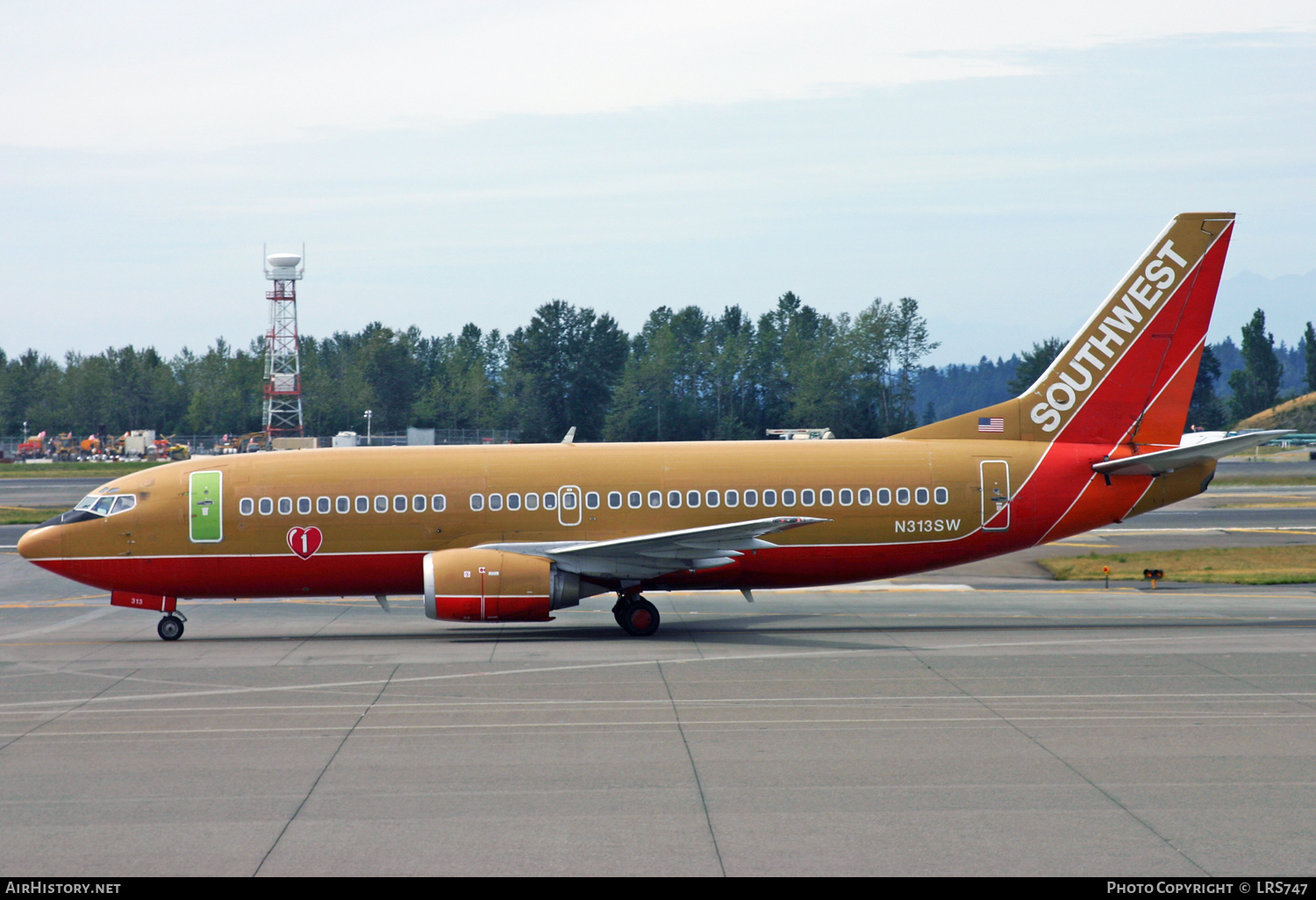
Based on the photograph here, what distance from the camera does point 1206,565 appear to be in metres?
35.8

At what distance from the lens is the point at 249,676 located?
2072 cm

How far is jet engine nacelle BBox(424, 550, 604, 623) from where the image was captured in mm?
23422

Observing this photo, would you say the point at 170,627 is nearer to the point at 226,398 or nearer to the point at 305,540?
the point at 305,540

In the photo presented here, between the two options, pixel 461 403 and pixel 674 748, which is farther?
pixel 461 403

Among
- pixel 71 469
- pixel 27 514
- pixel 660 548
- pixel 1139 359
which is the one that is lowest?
pixel 27 514

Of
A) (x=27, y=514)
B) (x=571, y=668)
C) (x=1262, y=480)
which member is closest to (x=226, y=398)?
(x=27, y=514)

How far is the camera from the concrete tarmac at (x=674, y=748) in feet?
36.4

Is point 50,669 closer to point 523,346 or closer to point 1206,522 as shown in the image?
point 1206,522

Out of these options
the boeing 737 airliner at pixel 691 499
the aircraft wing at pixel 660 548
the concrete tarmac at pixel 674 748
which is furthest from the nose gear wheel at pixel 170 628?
the aircraft wing at pixel 660 548

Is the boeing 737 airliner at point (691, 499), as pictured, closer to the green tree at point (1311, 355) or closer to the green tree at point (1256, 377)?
the green tree at point (1256, 377)

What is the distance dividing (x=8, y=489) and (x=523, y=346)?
63121 millimetres

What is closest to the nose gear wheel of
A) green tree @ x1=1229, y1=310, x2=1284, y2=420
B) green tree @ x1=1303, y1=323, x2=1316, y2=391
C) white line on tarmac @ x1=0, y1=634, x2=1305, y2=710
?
white line on tarmac @ x1=0, y1=634, x2=1305, y2=710

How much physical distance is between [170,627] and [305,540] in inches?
145
